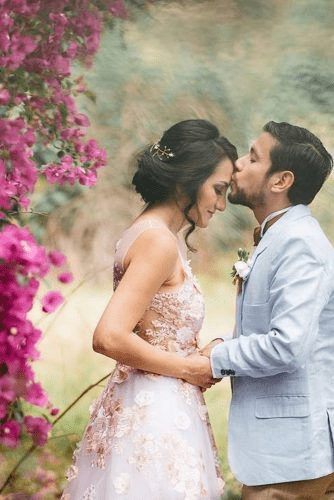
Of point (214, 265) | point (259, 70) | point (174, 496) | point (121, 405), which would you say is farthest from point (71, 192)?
point (174, 496)

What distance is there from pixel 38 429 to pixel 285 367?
748 millimetres

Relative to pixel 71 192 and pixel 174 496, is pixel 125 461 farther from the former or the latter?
pixel 71 192

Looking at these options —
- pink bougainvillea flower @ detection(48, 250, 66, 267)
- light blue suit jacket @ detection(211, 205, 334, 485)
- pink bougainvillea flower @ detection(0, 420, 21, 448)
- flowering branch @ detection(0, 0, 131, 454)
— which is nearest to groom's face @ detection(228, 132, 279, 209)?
light blue suit jacket @ detection(211, 205, 334, 485)

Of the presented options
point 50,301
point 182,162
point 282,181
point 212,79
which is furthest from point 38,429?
point 212,79

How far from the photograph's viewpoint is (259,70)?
373 cm

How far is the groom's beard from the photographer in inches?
103

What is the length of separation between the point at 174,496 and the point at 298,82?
6.88 ft

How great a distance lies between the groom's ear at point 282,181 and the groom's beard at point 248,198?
49 mm

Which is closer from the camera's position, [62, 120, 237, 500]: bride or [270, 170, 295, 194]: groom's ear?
[62, 120, 237, 500]: bride

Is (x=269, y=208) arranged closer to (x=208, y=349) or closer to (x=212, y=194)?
(x=212, y=194)

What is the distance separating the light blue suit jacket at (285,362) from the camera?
2252mm

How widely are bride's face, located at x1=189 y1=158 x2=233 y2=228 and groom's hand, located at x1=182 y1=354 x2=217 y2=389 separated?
0.43m

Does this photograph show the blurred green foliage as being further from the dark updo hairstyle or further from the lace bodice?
the lace bodice

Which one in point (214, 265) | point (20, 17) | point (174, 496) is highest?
point (20, 17)
